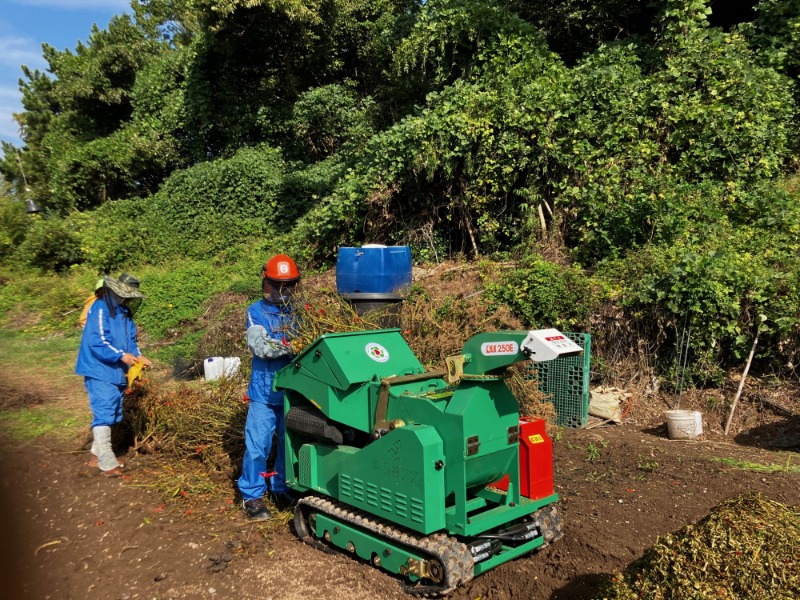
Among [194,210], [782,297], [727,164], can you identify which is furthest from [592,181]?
[194,210]

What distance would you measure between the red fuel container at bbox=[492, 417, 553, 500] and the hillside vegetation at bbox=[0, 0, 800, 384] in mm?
3952

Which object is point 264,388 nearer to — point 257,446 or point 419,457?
point 257,446

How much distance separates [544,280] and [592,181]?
252 centimetres

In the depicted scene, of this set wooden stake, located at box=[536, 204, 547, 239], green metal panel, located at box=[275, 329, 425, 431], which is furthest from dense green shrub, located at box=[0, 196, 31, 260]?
green metal panel, located at box=[275, 329, 425, 431]

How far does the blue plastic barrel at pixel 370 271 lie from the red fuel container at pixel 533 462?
3.86 metres

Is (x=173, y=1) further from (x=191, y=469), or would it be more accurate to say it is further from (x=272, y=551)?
(x=272, y=551)

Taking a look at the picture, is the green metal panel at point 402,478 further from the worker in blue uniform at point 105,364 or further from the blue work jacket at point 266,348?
the worker in blue uniform at point 105,364

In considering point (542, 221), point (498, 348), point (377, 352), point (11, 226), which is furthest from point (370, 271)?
point (11, 226)

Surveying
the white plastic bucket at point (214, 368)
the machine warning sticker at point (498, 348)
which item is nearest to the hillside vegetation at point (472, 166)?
the white plastic bucket at point (214, 368)

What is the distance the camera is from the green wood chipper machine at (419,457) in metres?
3.43

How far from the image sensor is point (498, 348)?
3.47 metres

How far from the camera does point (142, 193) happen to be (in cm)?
2102

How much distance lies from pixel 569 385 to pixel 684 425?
126 cm

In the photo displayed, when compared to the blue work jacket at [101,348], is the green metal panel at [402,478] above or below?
below
